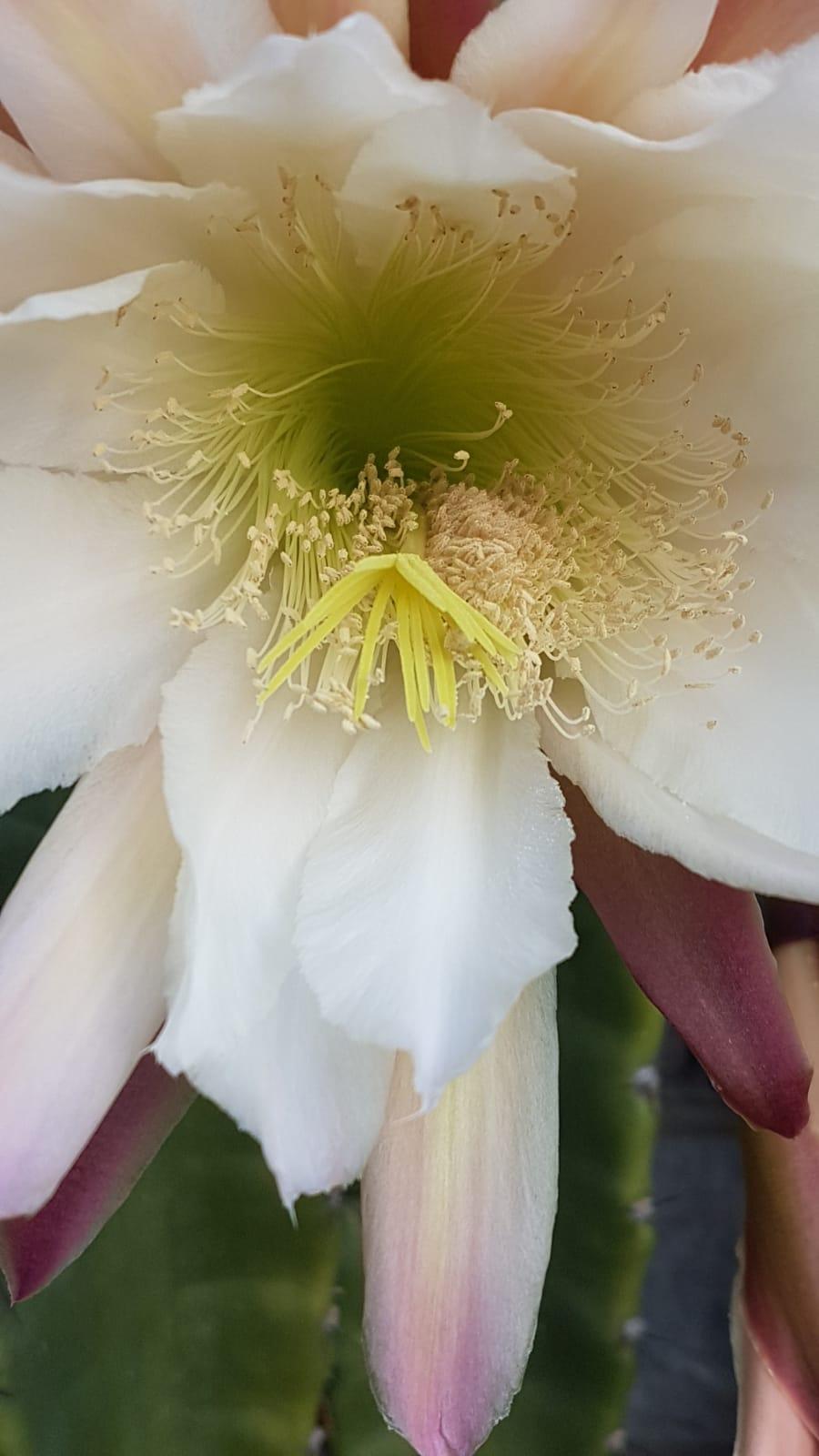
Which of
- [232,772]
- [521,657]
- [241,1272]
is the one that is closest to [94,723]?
[232,772]

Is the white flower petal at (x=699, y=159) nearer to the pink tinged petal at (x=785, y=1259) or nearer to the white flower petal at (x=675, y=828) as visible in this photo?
the white flower petal at (x=675, y=828)

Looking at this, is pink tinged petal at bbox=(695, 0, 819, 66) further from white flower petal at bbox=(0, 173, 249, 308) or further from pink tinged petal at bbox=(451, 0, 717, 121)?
white flower petal at bbox=(0, 173, 249, 308)

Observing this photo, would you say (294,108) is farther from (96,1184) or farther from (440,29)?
(96,1184)

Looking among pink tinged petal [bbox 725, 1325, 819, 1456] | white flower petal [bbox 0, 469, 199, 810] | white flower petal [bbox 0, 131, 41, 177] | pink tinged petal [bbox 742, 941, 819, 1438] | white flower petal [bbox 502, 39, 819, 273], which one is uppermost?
white flower petal [bbox 0, 131, 41, 177]

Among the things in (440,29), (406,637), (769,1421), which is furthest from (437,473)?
(769,1421)

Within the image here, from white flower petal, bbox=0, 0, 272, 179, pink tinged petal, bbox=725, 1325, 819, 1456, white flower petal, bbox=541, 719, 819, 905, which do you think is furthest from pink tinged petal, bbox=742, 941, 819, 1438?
white flower petal, bbox=0, 0, 272, 179

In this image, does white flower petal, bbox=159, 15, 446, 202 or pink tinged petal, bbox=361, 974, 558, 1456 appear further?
pink tinged petal, bbox=361, 974, 558, 1456

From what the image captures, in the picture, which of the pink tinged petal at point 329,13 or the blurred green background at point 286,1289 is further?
the blurred green background at point 286,1289

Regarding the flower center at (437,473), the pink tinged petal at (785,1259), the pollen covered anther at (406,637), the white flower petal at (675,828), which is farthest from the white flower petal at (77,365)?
the pink tinged petal at (785,1259)
